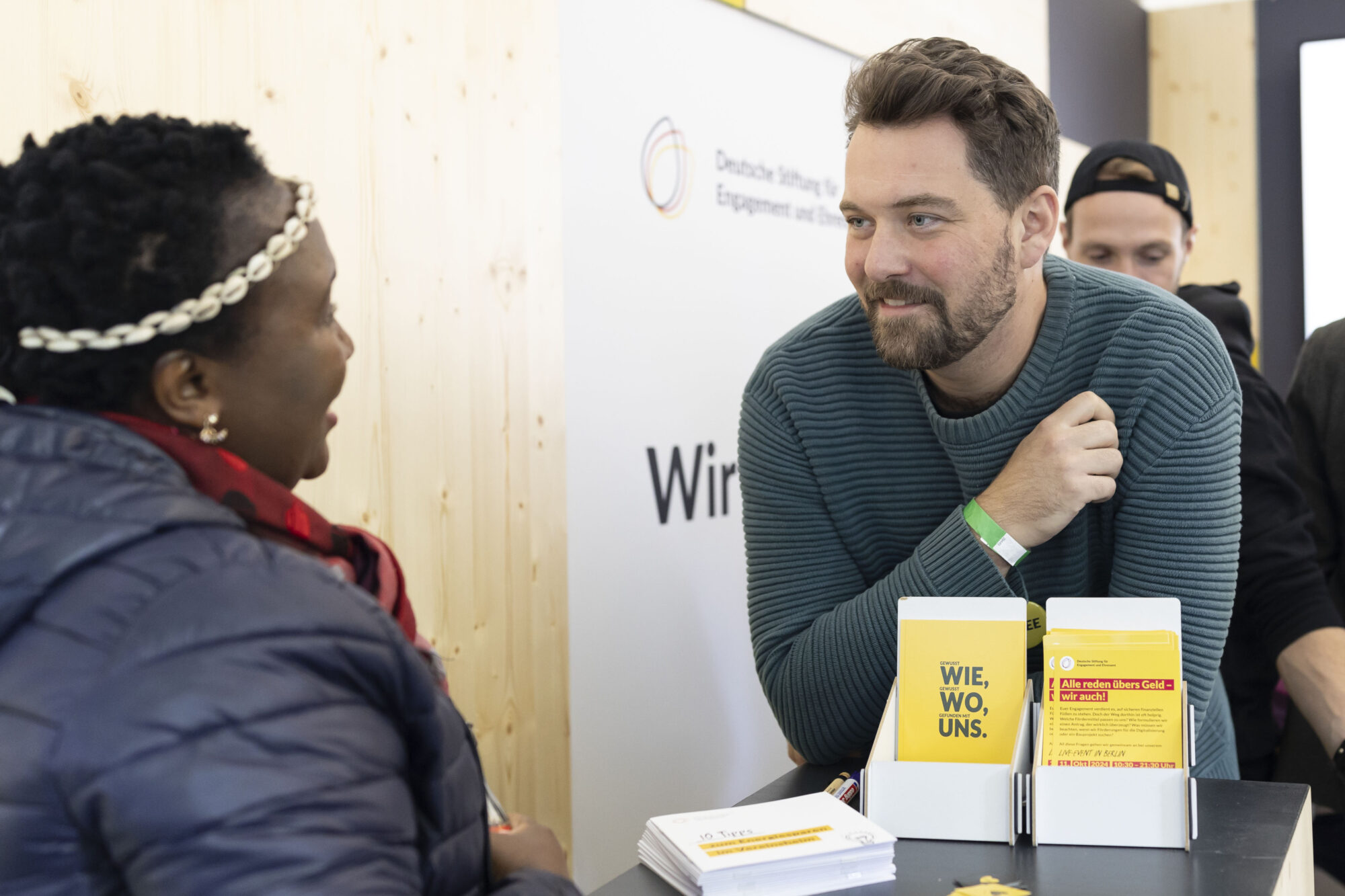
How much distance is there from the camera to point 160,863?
0.64 metres

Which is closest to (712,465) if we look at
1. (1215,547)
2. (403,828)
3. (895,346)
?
(895,346)

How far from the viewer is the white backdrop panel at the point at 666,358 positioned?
2414mm

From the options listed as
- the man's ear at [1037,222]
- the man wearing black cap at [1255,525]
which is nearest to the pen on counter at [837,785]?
the man's ear at [1037,222]

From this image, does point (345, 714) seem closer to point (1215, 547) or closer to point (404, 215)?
point (1215, 547)

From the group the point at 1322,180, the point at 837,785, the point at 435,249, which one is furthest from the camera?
the point at 1322,180

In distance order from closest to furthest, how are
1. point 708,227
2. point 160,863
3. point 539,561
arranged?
point 160,863, point 539,561, point 708,227

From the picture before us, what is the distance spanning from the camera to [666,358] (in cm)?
264

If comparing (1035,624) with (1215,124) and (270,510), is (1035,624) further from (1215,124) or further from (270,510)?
(1215,124)

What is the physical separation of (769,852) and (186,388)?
620 millimetres

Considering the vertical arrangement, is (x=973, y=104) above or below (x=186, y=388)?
above

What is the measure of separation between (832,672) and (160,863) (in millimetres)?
925

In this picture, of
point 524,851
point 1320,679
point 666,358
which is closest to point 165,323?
point 524,851

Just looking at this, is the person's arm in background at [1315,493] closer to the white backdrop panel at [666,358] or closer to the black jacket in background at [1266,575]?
the black jacket in background at [1266,575]

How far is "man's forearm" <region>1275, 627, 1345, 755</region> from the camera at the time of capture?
1780mm
